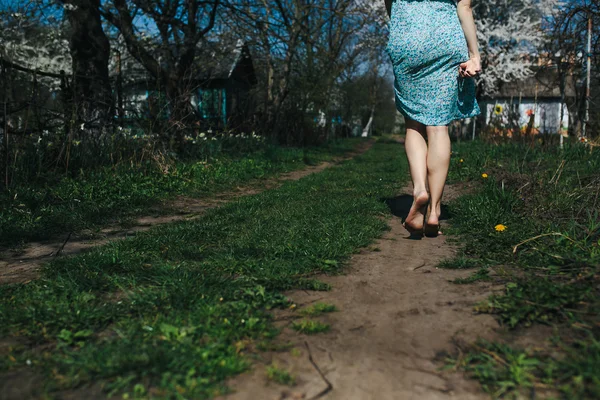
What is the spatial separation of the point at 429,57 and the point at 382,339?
2.30m

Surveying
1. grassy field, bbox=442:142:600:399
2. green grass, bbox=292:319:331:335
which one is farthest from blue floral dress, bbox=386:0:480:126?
green grass, bbox=292:319:331:335

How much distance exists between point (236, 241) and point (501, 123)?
31.1 ft

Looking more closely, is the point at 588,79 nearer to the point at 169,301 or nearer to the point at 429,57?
the point at 429,57

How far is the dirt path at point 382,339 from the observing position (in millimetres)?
1506

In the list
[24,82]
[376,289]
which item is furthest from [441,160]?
[24,82]

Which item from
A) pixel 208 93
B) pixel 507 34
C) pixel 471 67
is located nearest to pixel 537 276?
pixel 471 67

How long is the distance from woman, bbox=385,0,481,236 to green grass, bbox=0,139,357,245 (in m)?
2.59

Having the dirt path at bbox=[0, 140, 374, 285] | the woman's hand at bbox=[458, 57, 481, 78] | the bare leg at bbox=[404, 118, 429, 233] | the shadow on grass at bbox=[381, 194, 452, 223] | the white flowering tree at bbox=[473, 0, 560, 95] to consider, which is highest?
the white flowering tree at bbox=[473, 0, 560, 95]

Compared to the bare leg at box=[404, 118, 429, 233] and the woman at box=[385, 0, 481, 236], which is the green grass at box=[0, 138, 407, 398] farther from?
the woman at box=[385, 0, 481, 236]

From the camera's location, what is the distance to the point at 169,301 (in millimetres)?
2168

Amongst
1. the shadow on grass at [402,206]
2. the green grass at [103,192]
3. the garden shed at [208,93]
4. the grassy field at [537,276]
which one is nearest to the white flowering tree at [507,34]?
the garden shed at [208,93]

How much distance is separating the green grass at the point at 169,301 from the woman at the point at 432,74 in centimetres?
47

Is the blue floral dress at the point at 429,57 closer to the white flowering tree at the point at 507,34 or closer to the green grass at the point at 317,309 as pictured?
the green grass at the point at 317,309

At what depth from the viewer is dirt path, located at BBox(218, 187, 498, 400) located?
59.3 inches
